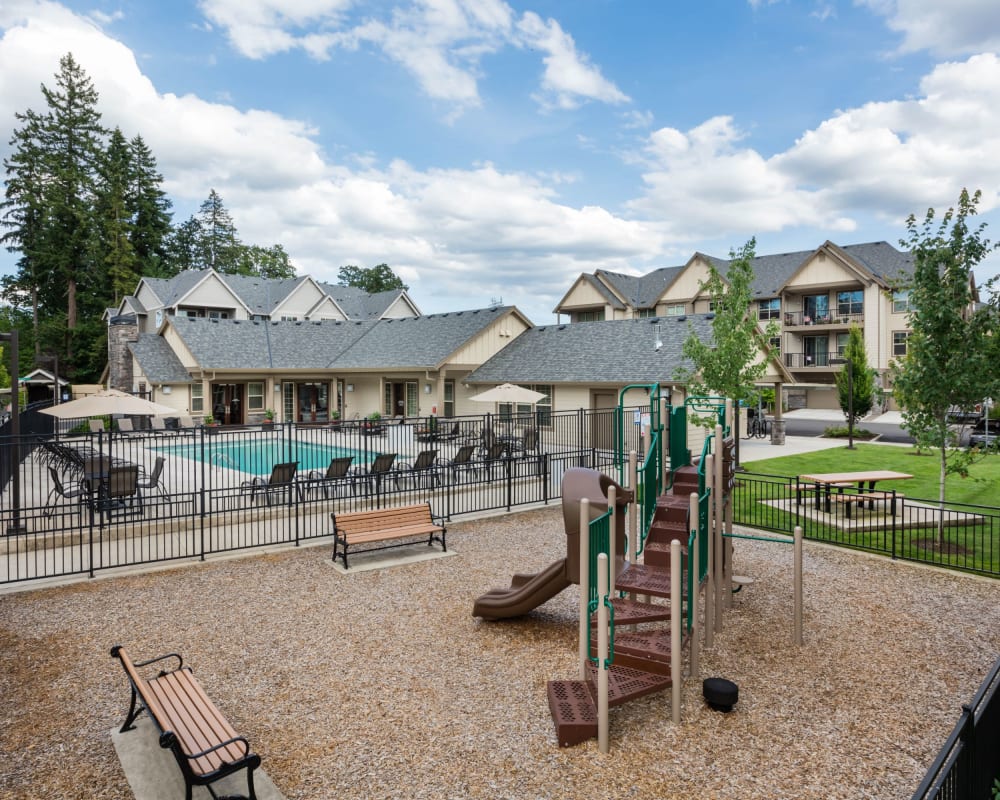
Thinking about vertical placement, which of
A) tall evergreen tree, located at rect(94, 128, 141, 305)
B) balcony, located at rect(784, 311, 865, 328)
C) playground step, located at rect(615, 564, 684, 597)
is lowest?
playground step, located at rect(615, 564, 684, 597)

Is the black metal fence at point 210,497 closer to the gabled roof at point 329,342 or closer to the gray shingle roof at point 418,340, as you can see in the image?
the gray shingle roof at point 418,340

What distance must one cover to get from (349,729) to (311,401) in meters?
33.6

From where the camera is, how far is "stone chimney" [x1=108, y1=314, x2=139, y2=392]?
37.9m

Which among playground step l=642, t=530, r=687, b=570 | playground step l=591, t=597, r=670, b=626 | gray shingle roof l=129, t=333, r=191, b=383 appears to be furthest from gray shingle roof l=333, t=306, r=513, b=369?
playground step l=591, t=597, r=670, b=626

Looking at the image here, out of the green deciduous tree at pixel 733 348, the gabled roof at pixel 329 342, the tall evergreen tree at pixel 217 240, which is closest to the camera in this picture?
the green deciduous tree at pixel 733 348

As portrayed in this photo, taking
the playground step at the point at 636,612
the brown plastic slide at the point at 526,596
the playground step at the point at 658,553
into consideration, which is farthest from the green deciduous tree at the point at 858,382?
the playground step at the point at 636,612

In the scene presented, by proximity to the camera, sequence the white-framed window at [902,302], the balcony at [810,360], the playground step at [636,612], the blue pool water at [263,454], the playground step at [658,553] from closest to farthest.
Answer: the playground step at [636,612]
the playground step at [658,553]
the white-framed window at [902,302]
the blue pool water at [263,454]
the balcony at [810,360]

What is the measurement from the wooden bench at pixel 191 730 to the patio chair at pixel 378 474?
937 centimetres

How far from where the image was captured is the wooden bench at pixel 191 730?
4.62m

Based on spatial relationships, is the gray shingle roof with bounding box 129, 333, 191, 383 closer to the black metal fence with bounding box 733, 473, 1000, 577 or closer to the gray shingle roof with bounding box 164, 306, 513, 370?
the gray shingle roof with bounding box 164, 306, 513, 370

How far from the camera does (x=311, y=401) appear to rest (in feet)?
125

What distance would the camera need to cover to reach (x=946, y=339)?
12508mm

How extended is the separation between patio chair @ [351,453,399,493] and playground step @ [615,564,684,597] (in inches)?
359

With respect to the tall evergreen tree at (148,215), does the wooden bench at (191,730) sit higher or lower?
lower
